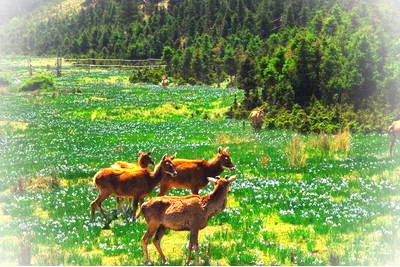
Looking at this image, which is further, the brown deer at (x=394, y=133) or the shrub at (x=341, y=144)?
the shrub at (x=341, y=144)

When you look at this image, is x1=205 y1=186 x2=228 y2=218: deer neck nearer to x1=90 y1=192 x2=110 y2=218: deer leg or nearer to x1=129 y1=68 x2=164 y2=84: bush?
x1=90 y1=192 x2=110 y2=218: deer leg

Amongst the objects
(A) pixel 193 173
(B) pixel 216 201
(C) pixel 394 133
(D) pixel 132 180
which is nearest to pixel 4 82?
(C) pixel 394 133

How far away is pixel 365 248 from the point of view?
11.1 meters

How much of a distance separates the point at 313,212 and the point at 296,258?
11.8 ft

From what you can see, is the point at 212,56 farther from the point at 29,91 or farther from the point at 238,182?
the point at 238,182

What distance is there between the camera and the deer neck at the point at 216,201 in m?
10.8

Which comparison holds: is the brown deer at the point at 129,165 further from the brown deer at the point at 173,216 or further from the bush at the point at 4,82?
the bush at the point at 4,82

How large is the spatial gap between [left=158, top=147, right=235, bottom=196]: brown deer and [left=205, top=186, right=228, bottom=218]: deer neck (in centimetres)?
335

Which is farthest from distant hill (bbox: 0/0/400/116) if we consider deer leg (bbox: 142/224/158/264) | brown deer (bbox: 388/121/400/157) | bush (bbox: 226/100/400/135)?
deer leg (bbox: 142/224/158/264)

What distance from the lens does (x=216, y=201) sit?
35.7ft

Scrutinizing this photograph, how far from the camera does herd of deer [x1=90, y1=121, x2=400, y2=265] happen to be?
10406mm

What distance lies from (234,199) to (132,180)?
3860 mm

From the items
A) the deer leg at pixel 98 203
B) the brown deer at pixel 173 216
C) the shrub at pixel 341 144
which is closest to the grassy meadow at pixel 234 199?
the shrub at pixel 341 144

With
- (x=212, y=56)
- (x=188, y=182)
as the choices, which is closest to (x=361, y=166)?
(x=188, y=182)
